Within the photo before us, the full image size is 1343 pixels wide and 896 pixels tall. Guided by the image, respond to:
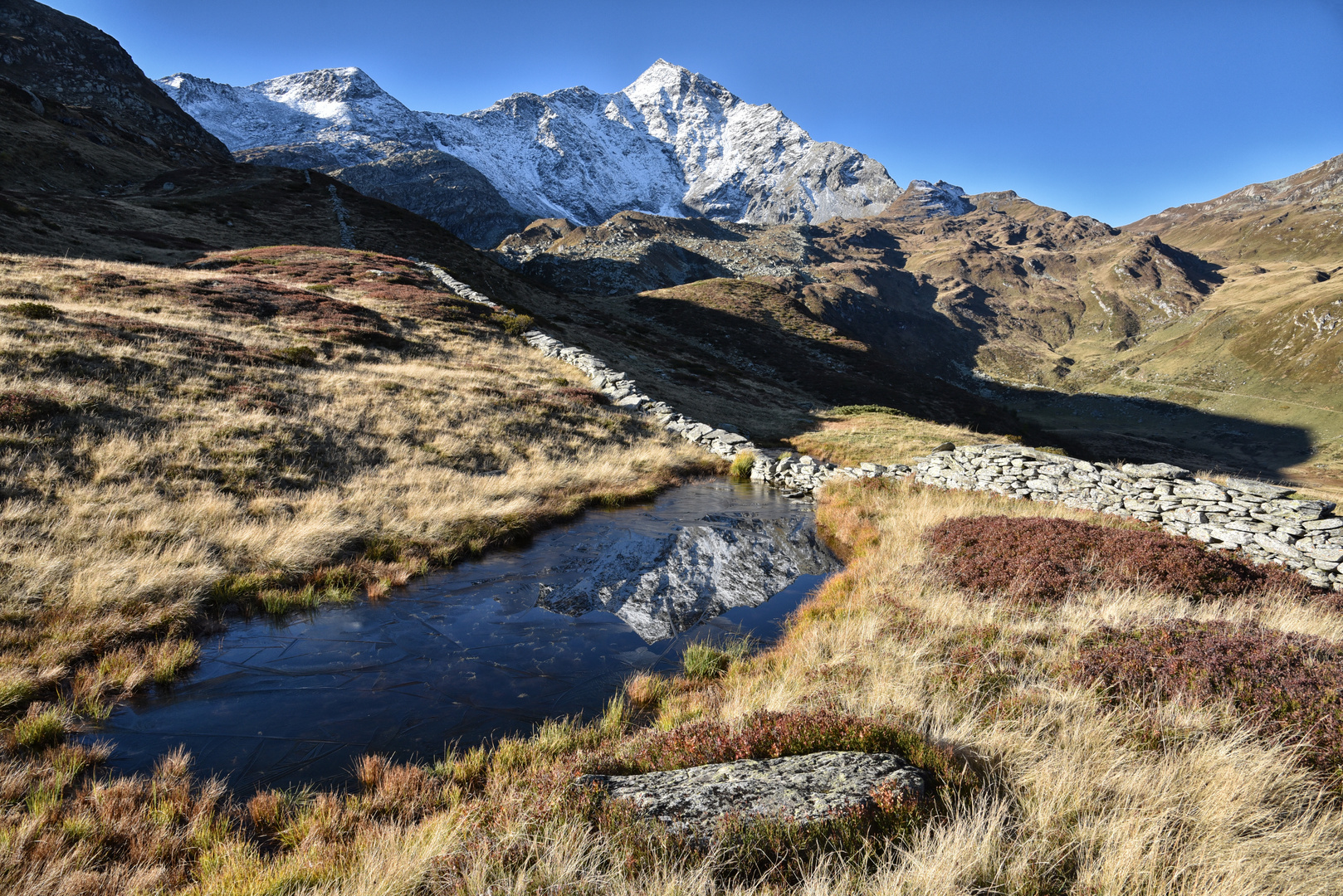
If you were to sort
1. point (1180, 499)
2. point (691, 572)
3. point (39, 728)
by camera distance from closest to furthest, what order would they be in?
point (39, 728) → point (691, 572) → point (1180, 499)

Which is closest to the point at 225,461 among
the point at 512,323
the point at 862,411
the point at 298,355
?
the point at 298,355

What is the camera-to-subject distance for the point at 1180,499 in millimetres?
12734

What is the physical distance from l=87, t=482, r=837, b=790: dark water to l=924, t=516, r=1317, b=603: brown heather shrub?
3288 millimetres

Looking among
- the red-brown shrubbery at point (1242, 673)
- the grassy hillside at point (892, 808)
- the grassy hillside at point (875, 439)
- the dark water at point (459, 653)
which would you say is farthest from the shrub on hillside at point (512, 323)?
the red-brown shrubbery at point (1242, 673)

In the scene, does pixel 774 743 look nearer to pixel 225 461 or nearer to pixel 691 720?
pixel 691 720

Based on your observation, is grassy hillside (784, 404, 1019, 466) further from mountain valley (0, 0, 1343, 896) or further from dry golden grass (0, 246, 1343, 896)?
dry golden grass (0, 246, 1343, 896)

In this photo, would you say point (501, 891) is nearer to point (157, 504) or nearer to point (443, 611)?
point (443, 611)

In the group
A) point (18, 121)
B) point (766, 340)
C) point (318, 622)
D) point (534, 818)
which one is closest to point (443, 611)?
point (318, 622)

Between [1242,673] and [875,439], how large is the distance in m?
24.4

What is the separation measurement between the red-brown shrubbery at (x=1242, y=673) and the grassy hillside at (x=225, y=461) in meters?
11.0

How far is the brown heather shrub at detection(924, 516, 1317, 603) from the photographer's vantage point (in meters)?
8.99

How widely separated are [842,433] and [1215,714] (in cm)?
2762

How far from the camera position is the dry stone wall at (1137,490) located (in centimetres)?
1021

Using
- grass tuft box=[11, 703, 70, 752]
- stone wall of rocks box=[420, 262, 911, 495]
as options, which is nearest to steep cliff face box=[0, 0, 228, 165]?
stone wall of rocks box=[420, 262, 911, 495]
